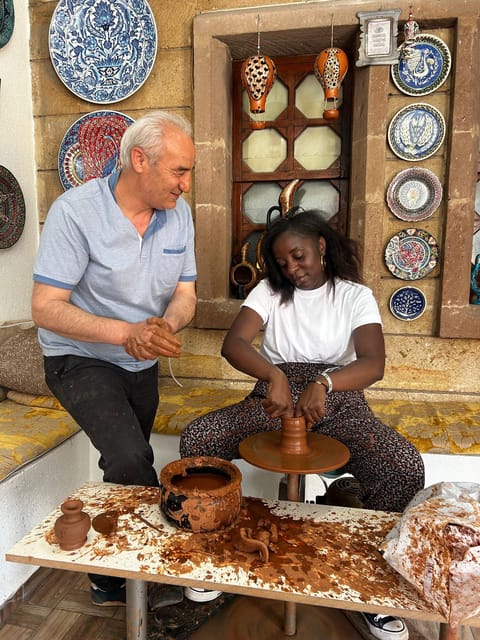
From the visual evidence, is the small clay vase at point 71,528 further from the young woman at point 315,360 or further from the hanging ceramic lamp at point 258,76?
the hanging ceramic lamp at point 258,76

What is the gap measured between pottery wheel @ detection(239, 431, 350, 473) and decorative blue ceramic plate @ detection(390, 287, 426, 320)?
4.91 ft

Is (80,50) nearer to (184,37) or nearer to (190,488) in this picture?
(184,37)

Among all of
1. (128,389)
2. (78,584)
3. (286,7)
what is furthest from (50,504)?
(286,7)

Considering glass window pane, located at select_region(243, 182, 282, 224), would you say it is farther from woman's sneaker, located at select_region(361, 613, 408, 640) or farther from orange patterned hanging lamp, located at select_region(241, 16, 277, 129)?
woman's sneaker, located at select_region(361, 613, 408, 640)

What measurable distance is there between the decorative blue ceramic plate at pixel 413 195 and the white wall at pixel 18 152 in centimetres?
232

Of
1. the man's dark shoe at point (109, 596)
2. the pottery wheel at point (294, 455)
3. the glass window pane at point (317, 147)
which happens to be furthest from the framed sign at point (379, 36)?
the man's dark shoe at point (109, 596)

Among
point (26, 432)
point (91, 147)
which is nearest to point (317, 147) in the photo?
point (91, 147)

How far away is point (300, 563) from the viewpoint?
123cm

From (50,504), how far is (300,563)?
1.52 m

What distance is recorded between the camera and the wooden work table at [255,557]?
1139 mm

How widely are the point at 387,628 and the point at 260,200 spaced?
2.52 m

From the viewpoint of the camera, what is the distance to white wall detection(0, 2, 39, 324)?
3.01 metres

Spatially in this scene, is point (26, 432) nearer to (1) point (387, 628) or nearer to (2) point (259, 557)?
(2) point (259, 557)

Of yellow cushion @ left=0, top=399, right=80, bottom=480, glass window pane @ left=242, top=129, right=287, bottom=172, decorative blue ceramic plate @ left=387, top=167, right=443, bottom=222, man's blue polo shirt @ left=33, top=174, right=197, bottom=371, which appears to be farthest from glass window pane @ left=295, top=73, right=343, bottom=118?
yellow cushion @ left=0, top=399, right=80, bottom=480
